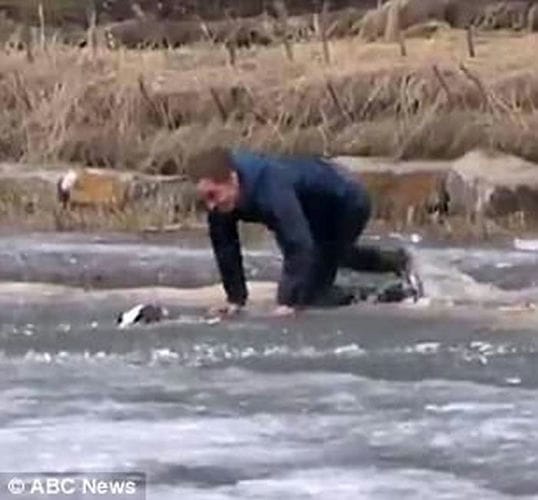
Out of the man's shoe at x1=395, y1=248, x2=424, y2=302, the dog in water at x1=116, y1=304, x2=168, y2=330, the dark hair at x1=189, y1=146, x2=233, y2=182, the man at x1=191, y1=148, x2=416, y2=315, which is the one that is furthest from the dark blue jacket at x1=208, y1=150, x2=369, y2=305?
the man's shoe at x1=395, y1=248, x2=424, y2=302

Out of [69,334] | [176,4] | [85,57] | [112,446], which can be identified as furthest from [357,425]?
[176,4]

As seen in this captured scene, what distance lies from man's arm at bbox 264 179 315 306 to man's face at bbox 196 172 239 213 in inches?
12.5

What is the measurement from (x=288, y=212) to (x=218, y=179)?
23.4 inches

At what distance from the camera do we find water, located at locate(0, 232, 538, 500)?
8742 millimetres

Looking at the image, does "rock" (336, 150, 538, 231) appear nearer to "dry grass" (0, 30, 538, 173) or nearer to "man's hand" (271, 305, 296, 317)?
"dry grass" (0, 30, 538, 173)

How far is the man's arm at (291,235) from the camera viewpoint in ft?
39.0

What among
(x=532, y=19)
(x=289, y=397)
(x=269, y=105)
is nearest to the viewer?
(x=289, y=397)

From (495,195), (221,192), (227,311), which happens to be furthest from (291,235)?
(495,195)

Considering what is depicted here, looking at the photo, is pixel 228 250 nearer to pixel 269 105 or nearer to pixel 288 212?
pixel 288 212

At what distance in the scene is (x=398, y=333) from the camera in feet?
39.3

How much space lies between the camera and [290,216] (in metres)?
11.9

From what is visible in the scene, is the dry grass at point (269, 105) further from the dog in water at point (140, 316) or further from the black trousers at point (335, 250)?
the dog in water at point (140, 316)

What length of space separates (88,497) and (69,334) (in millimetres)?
3970

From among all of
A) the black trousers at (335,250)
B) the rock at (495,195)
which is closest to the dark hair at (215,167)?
the black trousers at (335,250)
